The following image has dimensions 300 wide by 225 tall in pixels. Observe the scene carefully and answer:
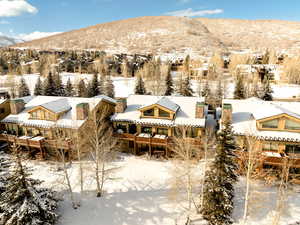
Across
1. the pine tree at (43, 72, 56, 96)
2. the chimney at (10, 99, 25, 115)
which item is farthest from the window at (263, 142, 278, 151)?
the pine tree at (43, 72, 56, 96)

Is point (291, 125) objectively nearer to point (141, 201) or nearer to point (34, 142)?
point (141, 201)

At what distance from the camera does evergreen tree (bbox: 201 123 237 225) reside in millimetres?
13234

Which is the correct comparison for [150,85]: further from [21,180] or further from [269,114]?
[21,180]

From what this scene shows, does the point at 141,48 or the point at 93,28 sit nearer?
the point at 141,48

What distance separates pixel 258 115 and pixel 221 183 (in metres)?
10.4

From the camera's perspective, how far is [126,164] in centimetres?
2158

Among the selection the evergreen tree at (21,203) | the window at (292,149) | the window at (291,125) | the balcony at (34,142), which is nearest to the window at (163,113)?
the balcony at (34,142)

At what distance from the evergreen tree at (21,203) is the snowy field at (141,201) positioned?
2138mm

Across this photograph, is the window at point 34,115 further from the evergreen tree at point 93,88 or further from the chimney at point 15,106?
the evergreen tree at point 93,88

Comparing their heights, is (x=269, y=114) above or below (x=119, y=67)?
below

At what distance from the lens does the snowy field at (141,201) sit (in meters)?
14.9

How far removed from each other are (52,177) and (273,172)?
870 inches

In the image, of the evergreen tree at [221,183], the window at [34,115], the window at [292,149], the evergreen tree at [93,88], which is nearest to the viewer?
the evergreen tree at [221,183]

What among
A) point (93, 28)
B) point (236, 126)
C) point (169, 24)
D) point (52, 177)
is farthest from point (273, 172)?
point (93, 28)
